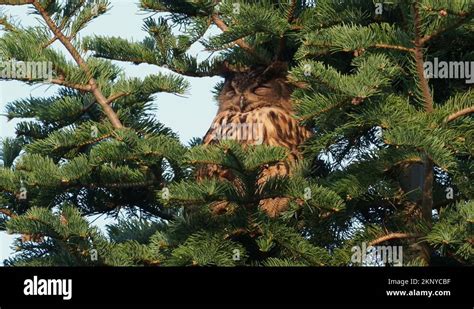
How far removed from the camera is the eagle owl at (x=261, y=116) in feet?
24.1

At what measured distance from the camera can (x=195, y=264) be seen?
662 cm

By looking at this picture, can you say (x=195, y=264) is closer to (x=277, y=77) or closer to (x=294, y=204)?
(x=294, y=204)

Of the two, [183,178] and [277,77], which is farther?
[277,77]

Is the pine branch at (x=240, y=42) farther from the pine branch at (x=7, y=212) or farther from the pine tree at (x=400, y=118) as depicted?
the pine branch at (x=7, y=212)

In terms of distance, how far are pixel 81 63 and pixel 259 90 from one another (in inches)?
36.9

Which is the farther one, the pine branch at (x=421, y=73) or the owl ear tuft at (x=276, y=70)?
the owl ear tuft at (x=276, y=70)

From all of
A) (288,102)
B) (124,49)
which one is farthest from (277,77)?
(124,49)

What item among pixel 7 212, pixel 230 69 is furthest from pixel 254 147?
pixel 7 212

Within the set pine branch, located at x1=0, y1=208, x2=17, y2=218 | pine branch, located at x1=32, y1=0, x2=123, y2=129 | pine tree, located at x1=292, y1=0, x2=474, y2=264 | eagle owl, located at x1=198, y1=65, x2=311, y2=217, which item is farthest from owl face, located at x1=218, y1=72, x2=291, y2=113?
pine branch, located at x1=0, y1=208, x2=17, y2=218

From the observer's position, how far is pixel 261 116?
7547mm

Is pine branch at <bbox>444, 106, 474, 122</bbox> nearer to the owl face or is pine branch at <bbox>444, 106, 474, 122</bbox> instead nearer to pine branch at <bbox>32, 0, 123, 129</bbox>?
the owl face

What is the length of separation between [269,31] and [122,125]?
87 centimetres

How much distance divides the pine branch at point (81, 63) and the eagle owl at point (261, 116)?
481mm

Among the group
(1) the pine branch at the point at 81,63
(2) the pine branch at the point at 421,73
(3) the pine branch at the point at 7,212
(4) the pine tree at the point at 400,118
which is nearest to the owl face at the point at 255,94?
(4) the pine tree at the point at 400,118
